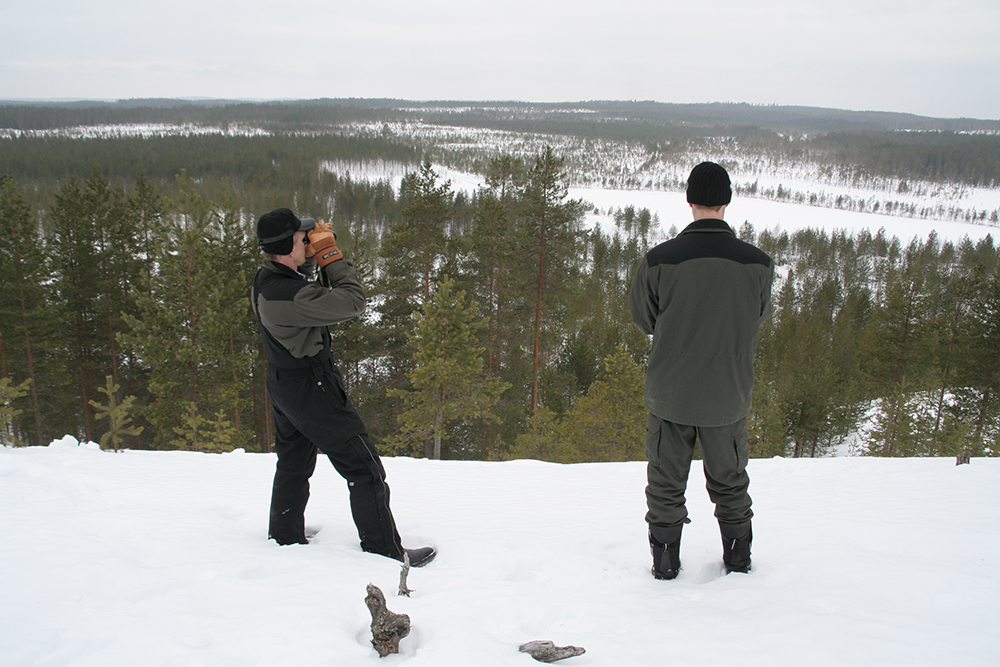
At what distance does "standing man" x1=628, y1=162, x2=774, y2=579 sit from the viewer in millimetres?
2574

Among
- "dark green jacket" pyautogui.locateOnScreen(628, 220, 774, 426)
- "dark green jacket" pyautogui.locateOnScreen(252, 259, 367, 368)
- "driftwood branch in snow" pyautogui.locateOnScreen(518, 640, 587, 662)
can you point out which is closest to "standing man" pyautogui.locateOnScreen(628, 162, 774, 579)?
"dark green jacket" pyautogui.locateOnScreen(628, 220, 774, 426)

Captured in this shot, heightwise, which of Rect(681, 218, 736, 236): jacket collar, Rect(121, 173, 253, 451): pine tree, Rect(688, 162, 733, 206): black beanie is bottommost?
Rect(121, 173, 253, 451): pine tree

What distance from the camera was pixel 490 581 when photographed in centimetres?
293

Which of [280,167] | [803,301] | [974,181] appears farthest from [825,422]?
[974,181]

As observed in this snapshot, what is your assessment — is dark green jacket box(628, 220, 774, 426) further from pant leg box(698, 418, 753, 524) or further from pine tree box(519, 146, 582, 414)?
pine tree box(519, 146, 582, 414)

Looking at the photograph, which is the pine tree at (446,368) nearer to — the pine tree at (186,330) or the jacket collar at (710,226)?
the pine tree at (186,330)

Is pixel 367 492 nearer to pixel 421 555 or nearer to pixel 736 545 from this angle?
pixel 421 555

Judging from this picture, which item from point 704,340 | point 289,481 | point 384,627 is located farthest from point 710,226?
point 289,481

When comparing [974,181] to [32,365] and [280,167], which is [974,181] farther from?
[32,365]

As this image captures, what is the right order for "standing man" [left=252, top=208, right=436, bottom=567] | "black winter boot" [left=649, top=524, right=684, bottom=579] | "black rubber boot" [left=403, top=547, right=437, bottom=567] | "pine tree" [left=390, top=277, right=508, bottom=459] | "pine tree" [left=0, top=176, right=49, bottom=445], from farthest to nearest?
1. "pine tree" [left=0, top=176, right=49, bottom=445]
2. "pine tree" [left=390, top=277, right=508, bottom=459]
3. "black rubber boot" [left=403, top=547, right=437, bottom=567]
4. "black winter boot" [left=649, top=524, right=684, bottom=579]
5. "standing man" [left=252, top=208, right=436, bottom=567]

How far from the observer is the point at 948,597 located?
260 cm

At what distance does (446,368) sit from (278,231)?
927 cm

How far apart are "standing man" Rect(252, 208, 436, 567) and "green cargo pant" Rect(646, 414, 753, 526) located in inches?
58.6

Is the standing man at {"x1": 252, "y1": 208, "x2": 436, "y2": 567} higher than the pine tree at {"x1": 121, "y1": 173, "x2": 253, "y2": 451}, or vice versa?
the standing man at {"x1": 252, "y1": 208, "x2": 436, "y2": 567}
